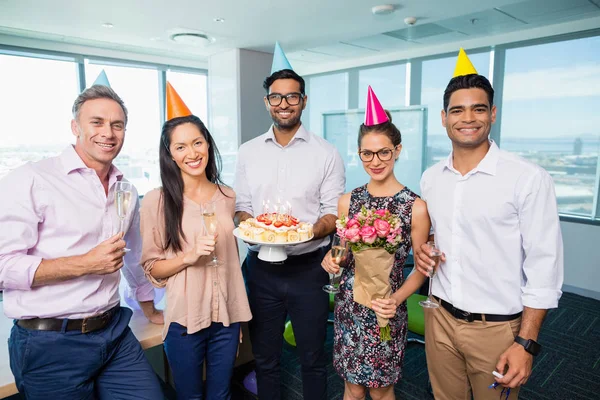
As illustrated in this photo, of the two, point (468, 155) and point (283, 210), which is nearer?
point (468, 155)

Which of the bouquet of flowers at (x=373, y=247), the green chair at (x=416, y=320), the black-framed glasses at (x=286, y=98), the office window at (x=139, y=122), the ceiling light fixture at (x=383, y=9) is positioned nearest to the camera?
the bouquet of flowers at (x=373, y=247)

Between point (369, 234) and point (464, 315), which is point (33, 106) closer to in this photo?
point (369, 234)

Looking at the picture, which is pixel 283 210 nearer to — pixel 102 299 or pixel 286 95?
pixel 286 95

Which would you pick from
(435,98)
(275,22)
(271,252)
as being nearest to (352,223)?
(271,252)

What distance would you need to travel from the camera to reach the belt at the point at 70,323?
171cm

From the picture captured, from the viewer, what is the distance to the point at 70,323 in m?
1.74

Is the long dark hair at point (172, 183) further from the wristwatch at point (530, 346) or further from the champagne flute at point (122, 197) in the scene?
the wristwatch at point (530, 346)

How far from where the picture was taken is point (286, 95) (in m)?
2.43

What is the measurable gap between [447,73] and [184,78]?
5358 mm

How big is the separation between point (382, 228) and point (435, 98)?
5963 millimetres

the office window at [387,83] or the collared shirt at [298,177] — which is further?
the office window at [387,83]

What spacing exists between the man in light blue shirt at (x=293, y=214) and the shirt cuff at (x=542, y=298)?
1.10m

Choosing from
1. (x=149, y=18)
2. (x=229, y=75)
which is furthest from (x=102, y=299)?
(x=229, y=75)

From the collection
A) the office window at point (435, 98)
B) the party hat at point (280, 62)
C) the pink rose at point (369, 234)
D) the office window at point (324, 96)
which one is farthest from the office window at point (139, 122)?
the pink rose at point (369, 234)
